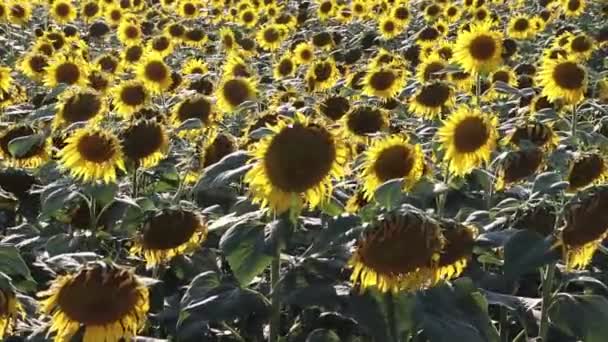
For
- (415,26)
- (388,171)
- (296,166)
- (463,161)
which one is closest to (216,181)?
(296,166)

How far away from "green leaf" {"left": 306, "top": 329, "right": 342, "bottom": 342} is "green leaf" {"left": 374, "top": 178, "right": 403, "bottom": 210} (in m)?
0.36

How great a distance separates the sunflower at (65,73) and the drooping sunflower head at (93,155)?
2.60m

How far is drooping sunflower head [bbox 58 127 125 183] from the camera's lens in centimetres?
330

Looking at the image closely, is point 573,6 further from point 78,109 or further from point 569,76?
point 78,109

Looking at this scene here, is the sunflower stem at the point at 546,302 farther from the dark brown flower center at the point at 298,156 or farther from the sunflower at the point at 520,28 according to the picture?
the sunflower at the point at 520,28

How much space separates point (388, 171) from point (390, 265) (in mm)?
886

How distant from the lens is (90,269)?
6.86ft

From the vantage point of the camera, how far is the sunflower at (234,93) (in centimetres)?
545

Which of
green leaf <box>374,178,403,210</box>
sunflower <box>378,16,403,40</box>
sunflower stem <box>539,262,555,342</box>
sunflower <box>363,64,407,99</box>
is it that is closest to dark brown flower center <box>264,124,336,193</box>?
green leaf <box>374,178,403,210</box>

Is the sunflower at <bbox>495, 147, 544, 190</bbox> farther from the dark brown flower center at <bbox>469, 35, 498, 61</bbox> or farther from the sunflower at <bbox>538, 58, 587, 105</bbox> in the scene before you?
the dark brown flower center at <bbox>469, 35, 498, 61</bbox>

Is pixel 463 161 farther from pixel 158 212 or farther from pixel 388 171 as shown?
pixel 158 212

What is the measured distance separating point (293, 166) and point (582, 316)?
34.4 inches

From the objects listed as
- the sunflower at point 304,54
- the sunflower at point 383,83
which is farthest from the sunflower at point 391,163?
the sunflower at point 304,54

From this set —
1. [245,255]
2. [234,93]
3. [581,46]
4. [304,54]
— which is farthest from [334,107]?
[304,54]
